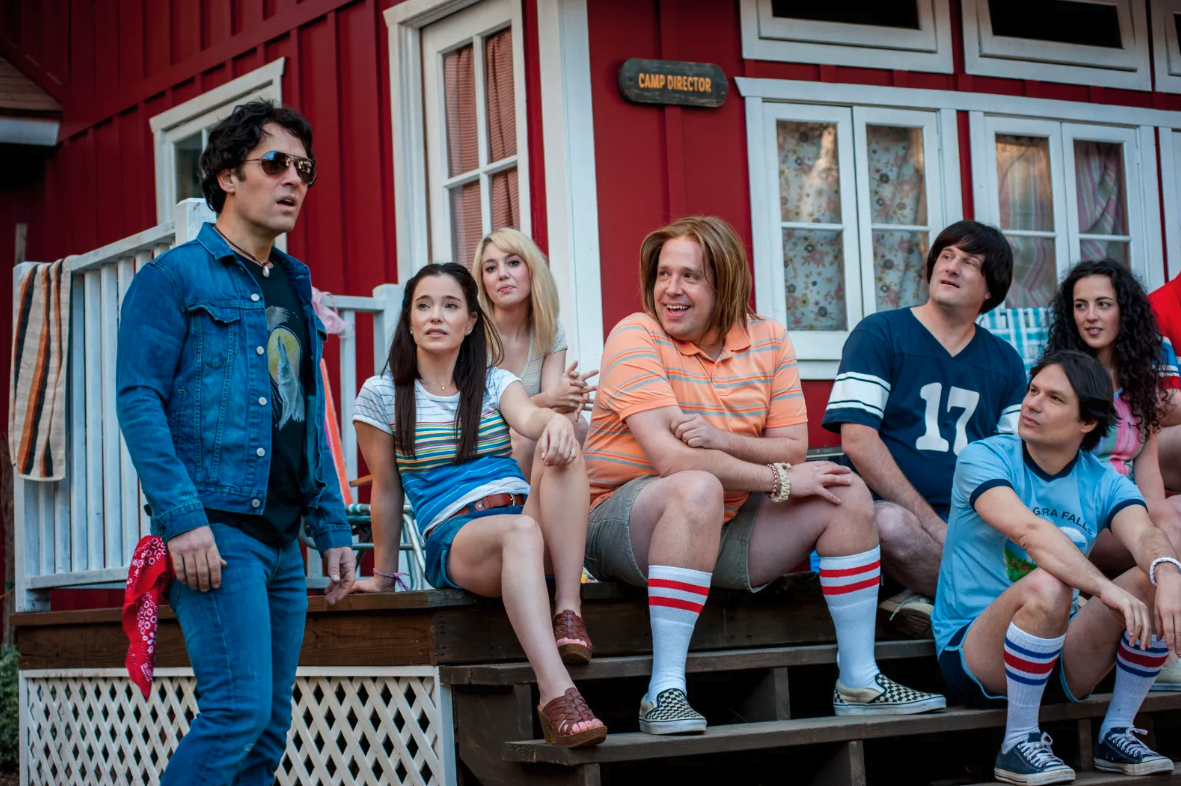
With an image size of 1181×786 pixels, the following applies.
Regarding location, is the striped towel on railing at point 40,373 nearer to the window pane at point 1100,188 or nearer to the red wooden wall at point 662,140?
the red wooden wall at point 662,140

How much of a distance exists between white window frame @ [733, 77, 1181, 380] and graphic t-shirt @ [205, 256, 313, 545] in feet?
9.98

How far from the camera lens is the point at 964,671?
3.69 metres

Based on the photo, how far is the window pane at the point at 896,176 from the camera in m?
6.04

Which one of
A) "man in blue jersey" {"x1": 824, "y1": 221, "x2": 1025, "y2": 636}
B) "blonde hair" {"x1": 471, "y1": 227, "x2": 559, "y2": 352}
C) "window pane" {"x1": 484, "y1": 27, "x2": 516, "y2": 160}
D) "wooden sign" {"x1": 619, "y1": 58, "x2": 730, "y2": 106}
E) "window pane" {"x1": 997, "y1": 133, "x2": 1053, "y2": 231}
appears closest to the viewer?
"man in blue jersey" {"x1": 824, "y1": 221, "x2": 1025, "y2": 636}

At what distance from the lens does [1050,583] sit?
3406 mm

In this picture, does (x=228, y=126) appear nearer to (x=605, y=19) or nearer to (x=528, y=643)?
(x=528, y=643)

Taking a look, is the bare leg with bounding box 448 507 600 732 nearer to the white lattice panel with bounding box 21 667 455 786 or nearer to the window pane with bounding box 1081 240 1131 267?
the white lattice panel with bounding box 21 667 455 786

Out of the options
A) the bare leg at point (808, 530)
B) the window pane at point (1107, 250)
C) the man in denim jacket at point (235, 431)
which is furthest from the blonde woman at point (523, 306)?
the window pane at point (1107, 250)

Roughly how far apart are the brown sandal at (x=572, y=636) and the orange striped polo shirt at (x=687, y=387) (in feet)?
1.69

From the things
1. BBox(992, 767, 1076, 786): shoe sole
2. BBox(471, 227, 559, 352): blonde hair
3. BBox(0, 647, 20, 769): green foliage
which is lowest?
BBox(0, 647, 20, 769): green foliage

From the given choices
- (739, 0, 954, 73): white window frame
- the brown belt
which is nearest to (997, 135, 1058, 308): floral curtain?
(739, 0, 954, 73): white window frame

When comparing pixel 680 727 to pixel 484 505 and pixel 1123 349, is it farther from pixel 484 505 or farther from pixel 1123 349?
pixel 1123 349

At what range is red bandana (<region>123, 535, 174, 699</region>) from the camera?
266 cm

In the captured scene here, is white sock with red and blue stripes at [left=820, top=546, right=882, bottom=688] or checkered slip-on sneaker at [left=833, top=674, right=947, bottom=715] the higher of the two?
white sock with red and blue stripes at [left=820, top=546, right=882, bottom=688]
